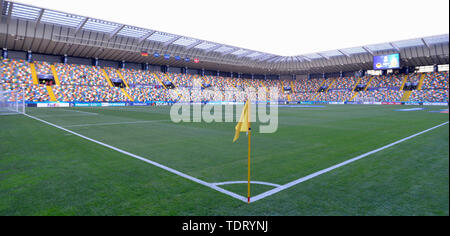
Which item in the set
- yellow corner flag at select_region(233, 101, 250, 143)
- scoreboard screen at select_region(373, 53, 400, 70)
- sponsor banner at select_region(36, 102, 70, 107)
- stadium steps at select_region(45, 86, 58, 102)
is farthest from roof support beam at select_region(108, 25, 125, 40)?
scoreboard screen at select_region(373, 53, 400, 70)

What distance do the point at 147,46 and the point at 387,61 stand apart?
52.6 metres

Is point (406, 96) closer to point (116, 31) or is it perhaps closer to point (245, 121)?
point (116, 31)

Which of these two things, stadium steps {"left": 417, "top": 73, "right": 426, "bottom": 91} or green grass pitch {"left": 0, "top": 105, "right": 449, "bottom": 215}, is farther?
Result: stadium steps {"left": 417, "top": 73, "right": 426, "bottom": 91}

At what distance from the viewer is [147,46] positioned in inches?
1962

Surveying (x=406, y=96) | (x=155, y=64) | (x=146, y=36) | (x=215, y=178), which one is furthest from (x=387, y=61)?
(x=215, y=178)

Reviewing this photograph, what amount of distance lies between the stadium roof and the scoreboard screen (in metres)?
1.28

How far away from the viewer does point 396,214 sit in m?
3.59

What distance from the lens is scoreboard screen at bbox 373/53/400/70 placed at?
176 feet

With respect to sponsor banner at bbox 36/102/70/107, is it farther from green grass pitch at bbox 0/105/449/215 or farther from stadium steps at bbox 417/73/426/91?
stadium steps at bbox 417/73/426/91

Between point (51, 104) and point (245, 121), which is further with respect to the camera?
point (51, 104)

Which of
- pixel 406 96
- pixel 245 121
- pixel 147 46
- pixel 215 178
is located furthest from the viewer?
pixel 406 96

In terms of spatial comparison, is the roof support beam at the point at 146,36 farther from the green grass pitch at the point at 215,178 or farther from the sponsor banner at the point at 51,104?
the green grass pitch at the point at 215,178

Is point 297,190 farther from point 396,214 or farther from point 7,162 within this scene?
point 7,162
